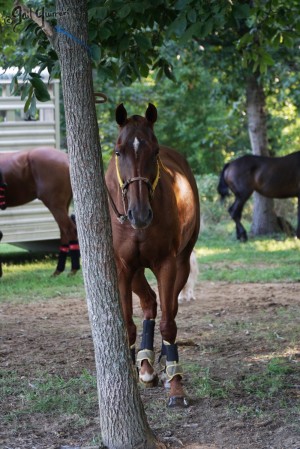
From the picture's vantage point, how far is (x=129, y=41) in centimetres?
573

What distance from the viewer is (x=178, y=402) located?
4.80m

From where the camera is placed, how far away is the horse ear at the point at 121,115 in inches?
194

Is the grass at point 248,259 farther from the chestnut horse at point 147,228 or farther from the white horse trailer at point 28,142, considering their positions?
the chestnut horse at point 147,228

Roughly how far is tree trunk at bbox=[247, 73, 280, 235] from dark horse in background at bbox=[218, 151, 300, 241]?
891mm

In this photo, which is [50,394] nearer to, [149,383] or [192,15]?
[149,383]

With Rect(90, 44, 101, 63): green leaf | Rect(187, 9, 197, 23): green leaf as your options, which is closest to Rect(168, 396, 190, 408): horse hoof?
Rect(90, 44, 101, 63): green leaf

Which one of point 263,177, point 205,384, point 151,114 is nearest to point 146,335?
point 205,384

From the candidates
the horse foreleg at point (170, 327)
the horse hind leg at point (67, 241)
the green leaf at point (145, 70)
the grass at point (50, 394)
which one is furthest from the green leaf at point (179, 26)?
the horse hind leg at point (67, 241)

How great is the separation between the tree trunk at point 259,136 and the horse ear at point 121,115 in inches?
455

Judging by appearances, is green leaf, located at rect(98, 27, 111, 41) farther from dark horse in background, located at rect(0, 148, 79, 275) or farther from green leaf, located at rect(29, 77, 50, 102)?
dark horse in background, located at rect(0, 148, 79, 275)

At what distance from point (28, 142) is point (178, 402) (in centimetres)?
814

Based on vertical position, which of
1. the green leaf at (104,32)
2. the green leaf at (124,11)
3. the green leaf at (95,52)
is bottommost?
the green leaf at (95,52)

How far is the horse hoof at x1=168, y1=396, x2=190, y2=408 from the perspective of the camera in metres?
4.78

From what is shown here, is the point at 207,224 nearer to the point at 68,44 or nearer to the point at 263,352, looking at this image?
the point at 263,352
